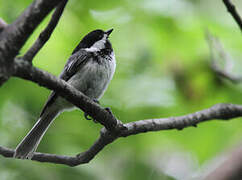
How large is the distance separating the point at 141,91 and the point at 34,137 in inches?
64.0

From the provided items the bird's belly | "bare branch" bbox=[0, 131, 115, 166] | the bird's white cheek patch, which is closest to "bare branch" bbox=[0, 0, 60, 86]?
"bare branch" bbox=[0, 131, 115, 166]

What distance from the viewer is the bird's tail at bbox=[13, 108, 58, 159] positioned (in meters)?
3.30

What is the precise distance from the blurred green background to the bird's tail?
0.27ft

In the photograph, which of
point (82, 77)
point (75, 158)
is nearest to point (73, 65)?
point (82, 77)

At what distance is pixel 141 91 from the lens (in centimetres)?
467

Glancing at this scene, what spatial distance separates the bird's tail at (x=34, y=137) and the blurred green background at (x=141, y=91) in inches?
3.3

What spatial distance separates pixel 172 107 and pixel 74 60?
4.33 feet

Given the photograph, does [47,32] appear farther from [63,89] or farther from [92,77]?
[92,77]

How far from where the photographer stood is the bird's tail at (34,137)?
330 cm

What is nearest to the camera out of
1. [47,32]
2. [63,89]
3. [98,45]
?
[47,32]

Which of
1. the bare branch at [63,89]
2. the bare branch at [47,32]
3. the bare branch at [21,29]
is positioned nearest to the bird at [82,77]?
the bare branch at [63,89]

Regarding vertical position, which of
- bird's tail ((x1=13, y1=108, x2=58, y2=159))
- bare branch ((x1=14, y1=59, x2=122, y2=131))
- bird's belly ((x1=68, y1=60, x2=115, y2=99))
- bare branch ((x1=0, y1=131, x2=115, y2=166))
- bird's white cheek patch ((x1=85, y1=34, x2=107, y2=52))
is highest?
bare branch ((x1=14, y1=59, x2=122, y2=131))

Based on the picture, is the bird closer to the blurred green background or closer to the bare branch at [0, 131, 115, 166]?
the blurred green background

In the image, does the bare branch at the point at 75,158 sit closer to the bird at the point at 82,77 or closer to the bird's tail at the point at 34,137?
the bird's tail at the point at 34,137
